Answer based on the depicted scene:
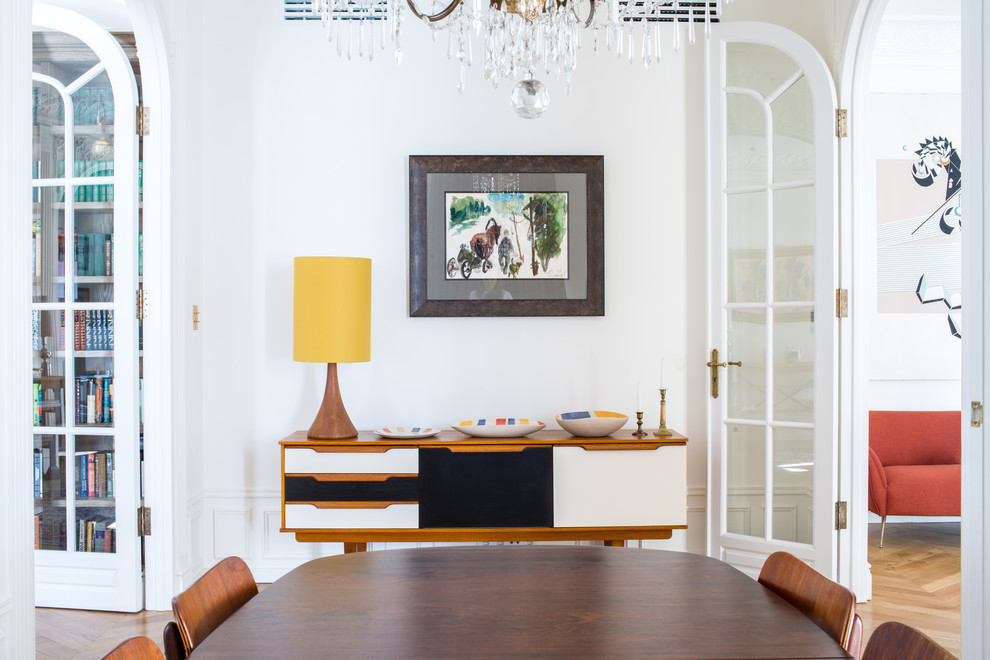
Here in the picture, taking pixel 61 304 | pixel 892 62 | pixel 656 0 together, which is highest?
pixel 892 62

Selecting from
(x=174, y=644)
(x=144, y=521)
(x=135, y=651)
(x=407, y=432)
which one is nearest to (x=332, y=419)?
(x=407, y=432)

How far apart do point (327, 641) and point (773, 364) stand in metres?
2.64

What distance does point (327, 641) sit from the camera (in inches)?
49.8

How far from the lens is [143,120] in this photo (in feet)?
10.1

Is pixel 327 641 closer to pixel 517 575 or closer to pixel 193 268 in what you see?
pixel 517 575

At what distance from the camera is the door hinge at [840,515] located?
315 centimetres

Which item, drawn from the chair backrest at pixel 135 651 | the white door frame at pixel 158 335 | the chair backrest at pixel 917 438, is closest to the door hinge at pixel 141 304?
the white door frame at pixel 158 335

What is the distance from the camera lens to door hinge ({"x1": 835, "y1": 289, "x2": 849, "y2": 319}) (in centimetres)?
314

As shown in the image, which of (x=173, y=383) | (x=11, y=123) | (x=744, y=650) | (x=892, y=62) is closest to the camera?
(x=744, y=650)

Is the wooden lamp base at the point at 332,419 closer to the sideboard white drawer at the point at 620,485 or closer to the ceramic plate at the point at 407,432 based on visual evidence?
the ceramic plate at the point at 407,432

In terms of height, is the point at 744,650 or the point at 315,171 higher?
the point at 315,171

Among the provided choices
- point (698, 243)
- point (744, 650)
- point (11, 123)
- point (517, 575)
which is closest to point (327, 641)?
point (517, 575)

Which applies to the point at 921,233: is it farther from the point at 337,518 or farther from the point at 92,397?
the point at 92,397

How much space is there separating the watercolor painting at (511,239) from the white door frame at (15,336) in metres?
1.87
